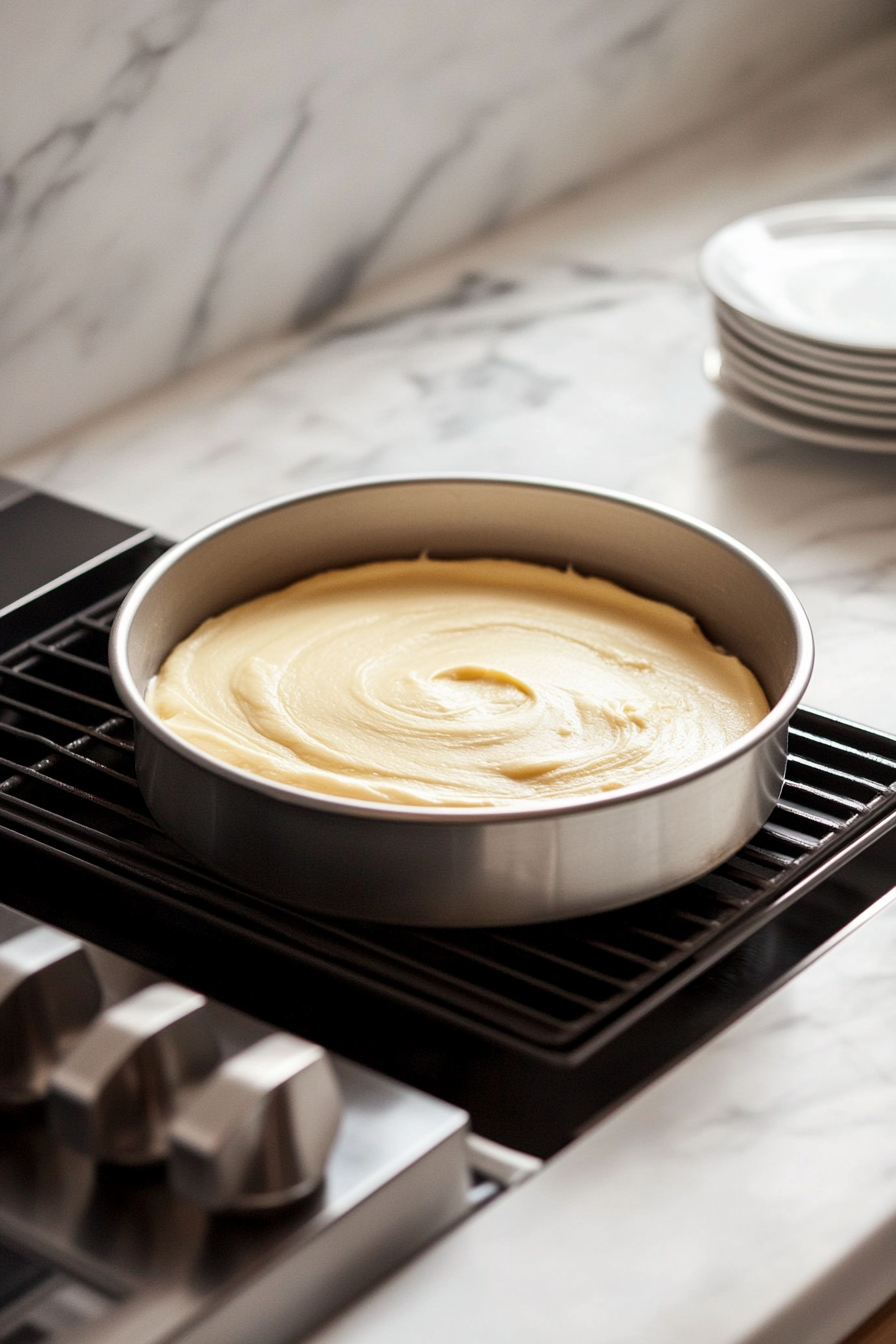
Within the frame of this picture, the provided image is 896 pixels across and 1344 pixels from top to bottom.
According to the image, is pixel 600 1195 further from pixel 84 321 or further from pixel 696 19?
pixel 696 19

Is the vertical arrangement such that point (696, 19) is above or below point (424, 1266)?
above

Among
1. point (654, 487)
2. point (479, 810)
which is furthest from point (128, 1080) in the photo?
point (654, 487)

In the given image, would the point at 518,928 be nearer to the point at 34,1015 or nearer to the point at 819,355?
the point at 34,1015

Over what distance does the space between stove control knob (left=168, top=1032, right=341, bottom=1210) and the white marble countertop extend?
6 centimetres

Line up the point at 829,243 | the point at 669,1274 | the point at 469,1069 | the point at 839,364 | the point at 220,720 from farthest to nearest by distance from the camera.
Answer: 1. the point at 829,243
2. the point at 839,364
3. the point at 220,720
4. the point at 469,1069
5. the point at 669,1274

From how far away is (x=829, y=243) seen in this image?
57.1 inches

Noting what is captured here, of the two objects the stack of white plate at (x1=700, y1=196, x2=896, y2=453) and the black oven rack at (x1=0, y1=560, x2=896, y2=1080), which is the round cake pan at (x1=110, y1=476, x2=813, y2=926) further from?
the stack of white plate at (x1=700, y1=196, x2=896, y2=453)

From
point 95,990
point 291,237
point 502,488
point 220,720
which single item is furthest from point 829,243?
point 95,990

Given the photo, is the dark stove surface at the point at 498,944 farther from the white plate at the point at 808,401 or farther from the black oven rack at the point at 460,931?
the white plate at the point at 808,401

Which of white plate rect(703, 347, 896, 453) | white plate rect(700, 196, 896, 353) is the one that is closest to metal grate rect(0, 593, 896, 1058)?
white plate rect(703, 347, 896, 453)

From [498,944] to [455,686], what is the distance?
0.52 feet

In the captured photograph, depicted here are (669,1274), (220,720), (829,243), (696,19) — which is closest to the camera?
(669,1274)

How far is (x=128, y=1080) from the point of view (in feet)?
1.89

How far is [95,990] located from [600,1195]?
21cm
